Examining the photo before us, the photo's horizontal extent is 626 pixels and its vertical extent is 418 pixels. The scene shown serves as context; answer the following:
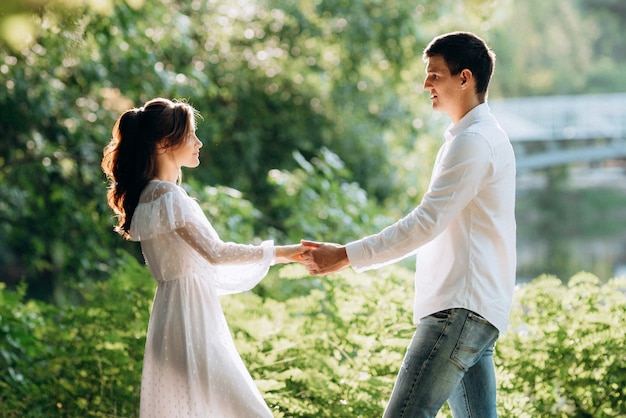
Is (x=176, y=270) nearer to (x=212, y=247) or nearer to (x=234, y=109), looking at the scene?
(x=212, y=247)

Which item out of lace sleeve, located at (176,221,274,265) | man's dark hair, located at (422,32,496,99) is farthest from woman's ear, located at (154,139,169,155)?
man's dark hair, located at (422,32,496,99)

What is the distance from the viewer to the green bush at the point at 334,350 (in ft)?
10.7

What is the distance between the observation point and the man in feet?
7.68

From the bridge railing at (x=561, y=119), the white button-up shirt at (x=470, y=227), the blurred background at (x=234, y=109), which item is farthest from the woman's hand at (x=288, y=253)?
the bridge railing at (x=561, y=119)

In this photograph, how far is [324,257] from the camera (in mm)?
2725

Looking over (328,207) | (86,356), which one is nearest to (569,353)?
(86,356)

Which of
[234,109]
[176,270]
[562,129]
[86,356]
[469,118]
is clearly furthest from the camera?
[562,129]

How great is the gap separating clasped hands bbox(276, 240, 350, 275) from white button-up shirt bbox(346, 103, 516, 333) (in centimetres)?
28

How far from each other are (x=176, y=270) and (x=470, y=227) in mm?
858

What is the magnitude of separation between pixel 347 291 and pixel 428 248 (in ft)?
3.68

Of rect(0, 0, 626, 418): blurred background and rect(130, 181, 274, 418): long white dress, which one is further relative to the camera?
rect(0, 0, 626, 418): blurred background

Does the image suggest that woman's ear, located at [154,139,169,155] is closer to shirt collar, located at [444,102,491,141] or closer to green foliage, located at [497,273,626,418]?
shirt collar, located at [444,102,491,141]

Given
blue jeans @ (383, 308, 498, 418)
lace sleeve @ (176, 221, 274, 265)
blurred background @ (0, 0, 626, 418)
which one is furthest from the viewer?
blurred background @ (0, 0, 626, 418)

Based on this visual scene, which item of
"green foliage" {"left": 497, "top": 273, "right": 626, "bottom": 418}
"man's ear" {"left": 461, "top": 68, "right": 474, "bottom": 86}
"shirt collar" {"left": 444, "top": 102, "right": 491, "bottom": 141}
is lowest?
"green foliage" {"left": 497, "top": 273, "right": 626, "bottom": 418}
